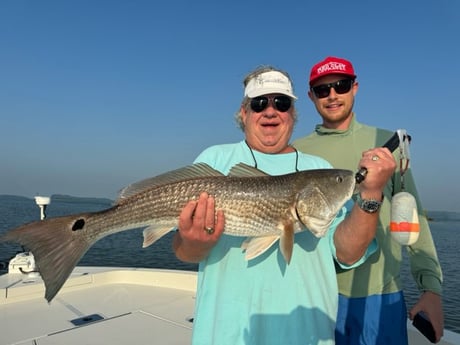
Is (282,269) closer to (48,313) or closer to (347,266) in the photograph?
(347,266)

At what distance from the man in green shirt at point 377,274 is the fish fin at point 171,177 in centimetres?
151

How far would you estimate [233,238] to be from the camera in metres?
3.08

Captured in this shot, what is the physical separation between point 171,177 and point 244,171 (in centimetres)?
66

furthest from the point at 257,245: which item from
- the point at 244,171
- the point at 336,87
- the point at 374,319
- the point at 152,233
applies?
the point at 336,87

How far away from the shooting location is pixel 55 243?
120 inches

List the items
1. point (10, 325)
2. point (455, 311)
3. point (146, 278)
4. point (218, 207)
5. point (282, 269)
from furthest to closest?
point (455, 311) → point (146, 278) → point (10, 325) → point (218, 207) → point (282, 269)

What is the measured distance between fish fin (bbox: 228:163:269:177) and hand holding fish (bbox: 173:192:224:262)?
313 mm

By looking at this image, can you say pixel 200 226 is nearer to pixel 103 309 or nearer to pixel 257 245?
pixel 257 245

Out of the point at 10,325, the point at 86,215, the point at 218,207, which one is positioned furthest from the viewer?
the point at 10,325

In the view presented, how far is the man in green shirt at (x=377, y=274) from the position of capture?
353 centimetres

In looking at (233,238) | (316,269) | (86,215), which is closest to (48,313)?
(86,215)

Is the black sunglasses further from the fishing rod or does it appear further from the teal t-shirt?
the teal t-shirt

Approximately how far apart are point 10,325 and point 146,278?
3307 millimetres

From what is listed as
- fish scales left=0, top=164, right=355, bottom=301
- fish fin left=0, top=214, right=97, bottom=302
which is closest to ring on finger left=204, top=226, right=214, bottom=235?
fish scales left=0, top=164, right=355, bottom=301
